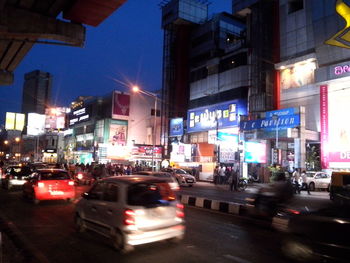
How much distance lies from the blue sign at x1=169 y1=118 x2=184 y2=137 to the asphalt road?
42.6 m

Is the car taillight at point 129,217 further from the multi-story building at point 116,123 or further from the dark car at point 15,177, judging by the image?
the multi-story building at point 116,123

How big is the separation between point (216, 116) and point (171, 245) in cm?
3531

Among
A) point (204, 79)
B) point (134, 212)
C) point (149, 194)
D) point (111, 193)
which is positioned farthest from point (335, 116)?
point (134, 212)

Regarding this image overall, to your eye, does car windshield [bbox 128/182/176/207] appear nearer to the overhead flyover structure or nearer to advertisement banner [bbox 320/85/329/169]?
the overhead flyover structure

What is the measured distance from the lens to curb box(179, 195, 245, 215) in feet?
43.0

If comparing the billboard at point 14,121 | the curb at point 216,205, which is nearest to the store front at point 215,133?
the curb at point 216,205

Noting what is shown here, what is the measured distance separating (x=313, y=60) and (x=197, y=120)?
1882 centimetres

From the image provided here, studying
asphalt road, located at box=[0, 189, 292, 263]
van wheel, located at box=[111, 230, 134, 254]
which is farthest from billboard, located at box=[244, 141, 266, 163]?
van wheel, located at box=[111, 230, 134, 254]

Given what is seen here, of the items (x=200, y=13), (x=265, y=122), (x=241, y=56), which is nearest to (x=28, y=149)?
(x=200, y=13)

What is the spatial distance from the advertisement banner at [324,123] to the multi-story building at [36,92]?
145 m

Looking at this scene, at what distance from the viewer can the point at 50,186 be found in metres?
15.0

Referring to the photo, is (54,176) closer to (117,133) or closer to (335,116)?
(335,116)

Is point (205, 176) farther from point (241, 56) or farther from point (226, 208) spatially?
point (226, 208)

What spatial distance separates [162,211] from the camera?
760 cm
